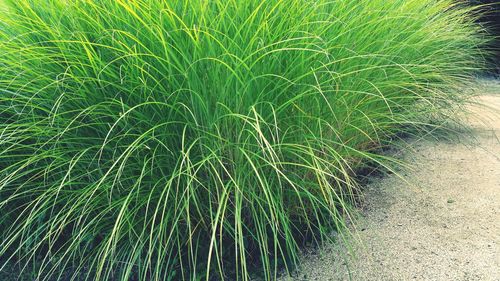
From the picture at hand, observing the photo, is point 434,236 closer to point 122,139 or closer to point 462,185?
point 462,185

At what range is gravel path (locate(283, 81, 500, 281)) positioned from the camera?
1.78 metres

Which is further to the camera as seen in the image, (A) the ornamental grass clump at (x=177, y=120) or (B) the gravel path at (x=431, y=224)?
(B) the gravel path at (x=431, y=224)

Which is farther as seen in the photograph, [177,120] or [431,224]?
[431,224]

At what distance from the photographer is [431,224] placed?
2.03 m

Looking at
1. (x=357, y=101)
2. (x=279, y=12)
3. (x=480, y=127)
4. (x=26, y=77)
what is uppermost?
(x=279, y=12)

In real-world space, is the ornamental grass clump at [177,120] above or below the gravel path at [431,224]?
above

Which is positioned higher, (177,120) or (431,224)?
(177,120)

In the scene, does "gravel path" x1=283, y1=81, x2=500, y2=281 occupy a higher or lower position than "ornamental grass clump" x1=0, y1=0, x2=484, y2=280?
lower

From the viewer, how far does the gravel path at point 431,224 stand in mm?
1775

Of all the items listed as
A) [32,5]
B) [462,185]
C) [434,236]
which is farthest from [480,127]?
[32,5]

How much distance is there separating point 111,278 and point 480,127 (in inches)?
86.1

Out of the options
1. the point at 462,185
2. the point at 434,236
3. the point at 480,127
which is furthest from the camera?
the point at 480,127

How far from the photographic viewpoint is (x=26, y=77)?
1.80 m

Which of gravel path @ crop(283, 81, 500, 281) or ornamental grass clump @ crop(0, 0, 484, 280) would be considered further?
gravel path @ crop(283, 81, 500, 281)
